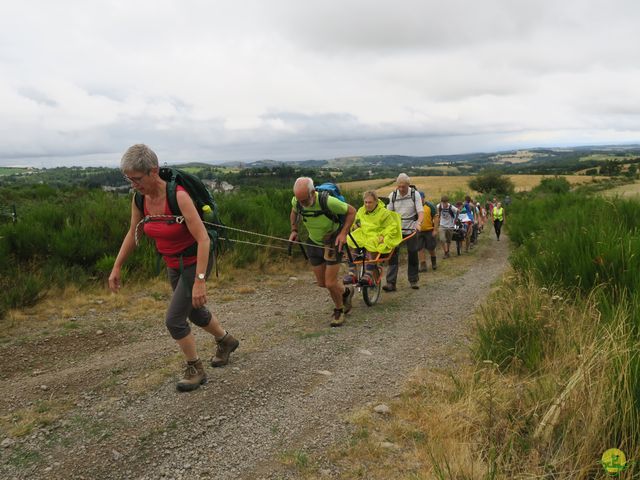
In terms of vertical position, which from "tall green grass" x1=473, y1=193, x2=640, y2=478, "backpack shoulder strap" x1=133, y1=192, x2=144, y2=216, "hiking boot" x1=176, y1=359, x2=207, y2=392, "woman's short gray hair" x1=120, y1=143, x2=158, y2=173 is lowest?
"hiking boot" x1=176, y1=359, x2=207, y2=392

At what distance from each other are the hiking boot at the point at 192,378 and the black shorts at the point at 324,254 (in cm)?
230

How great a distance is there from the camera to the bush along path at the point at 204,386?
3.00m

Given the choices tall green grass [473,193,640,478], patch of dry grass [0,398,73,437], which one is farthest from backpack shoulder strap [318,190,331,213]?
patch of dry grass [0,398,73,437]

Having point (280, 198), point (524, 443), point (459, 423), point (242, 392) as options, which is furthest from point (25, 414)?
point (280, 198)

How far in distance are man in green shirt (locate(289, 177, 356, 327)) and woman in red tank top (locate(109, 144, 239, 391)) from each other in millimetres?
1969

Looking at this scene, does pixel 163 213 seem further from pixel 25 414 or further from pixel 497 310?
pixel 497 310

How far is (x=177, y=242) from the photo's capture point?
375cm

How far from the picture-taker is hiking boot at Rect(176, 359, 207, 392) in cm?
392

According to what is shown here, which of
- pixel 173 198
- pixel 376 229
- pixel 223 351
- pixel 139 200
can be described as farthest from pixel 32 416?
pixel 376 229

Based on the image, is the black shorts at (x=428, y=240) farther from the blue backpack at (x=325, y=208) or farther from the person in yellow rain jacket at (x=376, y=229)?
the blue backpack at (x=325, y=208)

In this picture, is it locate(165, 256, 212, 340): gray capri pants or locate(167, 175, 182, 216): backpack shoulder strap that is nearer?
locate(167, 175, 182, 216): backpack shoulder strap

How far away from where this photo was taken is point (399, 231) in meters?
7.23

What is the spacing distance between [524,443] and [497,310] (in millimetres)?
2245

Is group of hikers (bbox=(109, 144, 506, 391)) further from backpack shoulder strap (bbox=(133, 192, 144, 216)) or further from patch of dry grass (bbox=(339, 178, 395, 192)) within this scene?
patch of dry grass (bbox=(339, 178, 395, 192))
